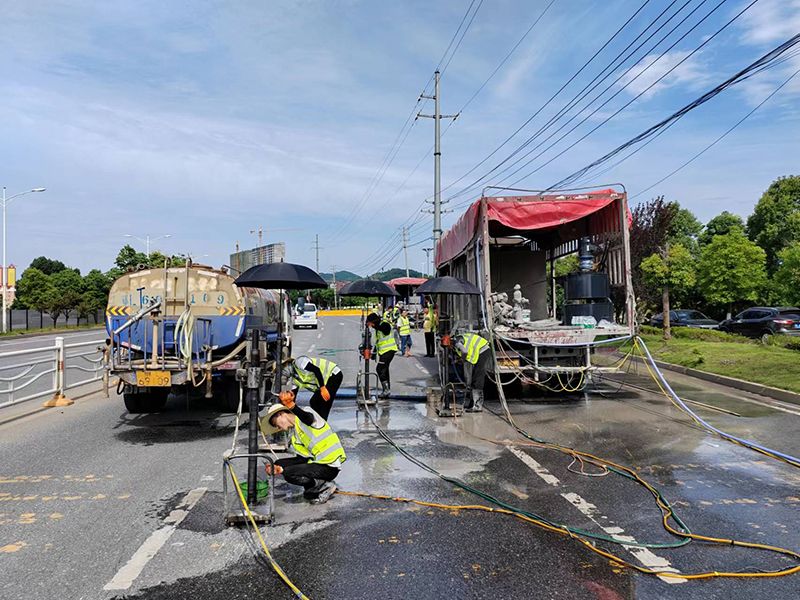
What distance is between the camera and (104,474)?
5965mm

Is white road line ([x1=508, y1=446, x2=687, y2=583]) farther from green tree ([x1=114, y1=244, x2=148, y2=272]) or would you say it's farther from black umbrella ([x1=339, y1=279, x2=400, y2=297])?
green tree ([x1=114, y1=244, x2=148, y2=272])

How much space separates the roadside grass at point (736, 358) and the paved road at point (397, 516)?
3.64m

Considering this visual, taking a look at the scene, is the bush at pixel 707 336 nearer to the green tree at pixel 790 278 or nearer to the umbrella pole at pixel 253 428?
the green tree at pixel 790 278

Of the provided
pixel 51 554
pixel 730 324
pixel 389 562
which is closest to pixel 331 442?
pixel 389 562

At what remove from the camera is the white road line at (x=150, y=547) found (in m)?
3.64

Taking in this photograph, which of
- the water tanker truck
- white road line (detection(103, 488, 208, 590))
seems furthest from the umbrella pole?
the water tanker truck

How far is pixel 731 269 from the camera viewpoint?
24750mm

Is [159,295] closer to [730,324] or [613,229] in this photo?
[613,229]

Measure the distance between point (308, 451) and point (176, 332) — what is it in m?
3.78

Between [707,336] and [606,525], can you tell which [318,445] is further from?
[707,336]

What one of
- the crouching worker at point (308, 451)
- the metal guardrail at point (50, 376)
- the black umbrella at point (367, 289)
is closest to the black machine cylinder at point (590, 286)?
the black umbrella at point (367, 289)

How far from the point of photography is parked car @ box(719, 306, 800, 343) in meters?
20.5

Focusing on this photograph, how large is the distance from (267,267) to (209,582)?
5.12 m

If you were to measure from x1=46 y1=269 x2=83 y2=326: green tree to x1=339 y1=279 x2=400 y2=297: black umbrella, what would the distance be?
3440cm
